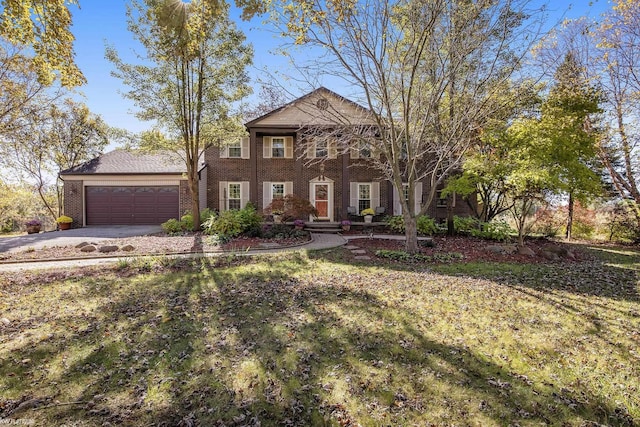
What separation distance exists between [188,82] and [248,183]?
6.17 metres

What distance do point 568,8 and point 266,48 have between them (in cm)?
762

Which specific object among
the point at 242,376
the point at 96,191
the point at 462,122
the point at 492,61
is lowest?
the point at 242,376

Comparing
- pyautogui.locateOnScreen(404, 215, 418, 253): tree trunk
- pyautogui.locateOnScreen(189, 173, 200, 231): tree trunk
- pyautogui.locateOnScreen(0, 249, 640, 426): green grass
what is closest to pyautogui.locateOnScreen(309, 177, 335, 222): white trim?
pyautogui.locateOnScreen(189, 173, 200, 231): tree trunk

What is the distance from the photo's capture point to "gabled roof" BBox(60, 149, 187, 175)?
1595 cm

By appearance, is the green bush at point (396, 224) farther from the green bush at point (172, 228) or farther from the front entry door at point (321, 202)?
the green bush at point (172, 228)

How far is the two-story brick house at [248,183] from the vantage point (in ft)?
52.4

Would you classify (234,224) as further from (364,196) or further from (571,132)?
(571,132)

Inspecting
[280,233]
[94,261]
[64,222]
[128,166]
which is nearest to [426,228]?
[280,233]

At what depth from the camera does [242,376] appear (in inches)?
120

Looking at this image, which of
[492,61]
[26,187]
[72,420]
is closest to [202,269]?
[72,420]

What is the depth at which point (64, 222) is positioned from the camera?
15258mm

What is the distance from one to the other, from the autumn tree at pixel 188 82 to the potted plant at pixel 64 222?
25.2ft

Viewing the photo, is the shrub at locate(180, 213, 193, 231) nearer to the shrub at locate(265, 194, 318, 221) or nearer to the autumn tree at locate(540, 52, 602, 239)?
the shrub at locate(265, 194, 318, 221)

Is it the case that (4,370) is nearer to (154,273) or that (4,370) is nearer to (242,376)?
(242,376)
